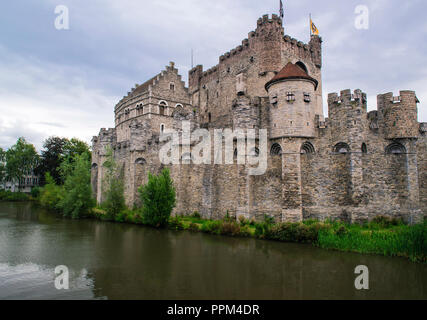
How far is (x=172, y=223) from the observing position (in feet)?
61.2

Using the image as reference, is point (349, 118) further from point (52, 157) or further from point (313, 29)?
point (52, 157)

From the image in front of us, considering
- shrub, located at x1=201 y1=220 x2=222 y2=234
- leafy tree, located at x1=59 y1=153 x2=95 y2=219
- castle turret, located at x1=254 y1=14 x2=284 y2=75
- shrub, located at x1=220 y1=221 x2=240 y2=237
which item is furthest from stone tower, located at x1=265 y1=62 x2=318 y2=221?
leafy tree, located at x1=59 y1=153 x2=95 y2=219

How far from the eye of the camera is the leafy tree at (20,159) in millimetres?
51438

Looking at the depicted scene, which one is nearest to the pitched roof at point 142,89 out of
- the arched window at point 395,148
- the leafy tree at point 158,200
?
the leafy tree at point 158,200

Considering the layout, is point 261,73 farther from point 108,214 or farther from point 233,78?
point 108,214

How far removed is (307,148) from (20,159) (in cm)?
5560

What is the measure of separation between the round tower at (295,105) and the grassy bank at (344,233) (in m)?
5.40

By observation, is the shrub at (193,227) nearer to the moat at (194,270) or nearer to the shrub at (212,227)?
the shrub at (212,227)

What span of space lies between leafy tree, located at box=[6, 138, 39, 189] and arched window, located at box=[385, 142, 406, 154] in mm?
59418

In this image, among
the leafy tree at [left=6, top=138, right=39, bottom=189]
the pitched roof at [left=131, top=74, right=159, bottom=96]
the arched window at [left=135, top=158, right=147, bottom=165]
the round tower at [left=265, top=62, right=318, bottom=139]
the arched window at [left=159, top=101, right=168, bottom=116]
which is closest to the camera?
the round tower at [left=265, top=62, right=318, bottom=139]

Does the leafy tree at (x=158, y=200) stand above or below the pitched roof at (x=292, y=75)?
below

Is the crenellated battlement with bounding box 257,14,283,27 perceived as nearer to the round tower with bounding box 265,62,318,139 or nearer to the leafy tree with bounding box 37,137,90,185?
the round tower with bounding box 265,62,318,139

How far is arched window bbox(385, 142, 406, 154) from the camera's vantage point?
51.6ft

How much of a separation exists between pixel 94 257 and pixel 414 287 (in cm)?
1209
